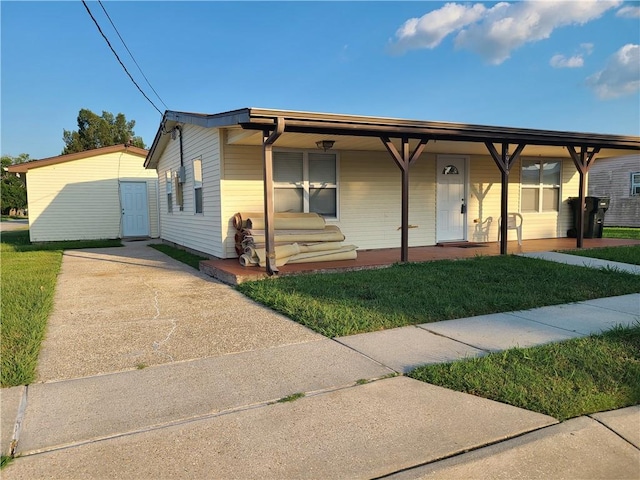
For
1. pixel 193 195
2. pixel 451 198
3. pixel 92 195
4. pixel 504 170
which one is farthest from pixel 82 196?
pixel 504 170

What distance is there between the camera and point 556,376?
3258 millimetres

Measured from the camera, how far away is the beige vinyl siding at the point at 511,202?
1168cm

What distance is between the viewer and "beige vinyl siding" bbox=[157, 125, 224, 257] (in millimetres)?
9047

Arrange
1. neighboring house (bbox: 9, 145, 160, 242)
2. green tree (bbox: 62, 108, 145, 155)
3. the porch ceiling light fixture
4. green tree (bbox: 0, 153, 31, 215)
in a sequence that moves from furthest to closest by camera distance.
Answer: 1. green tree (bbox: 0, 153, 31, 215)
2. green tree (bbox: 62, 108, 145, 155)
3. neighboring house (bbox: 9, 145, 160, 242)
4. the porch ceiling light fixture

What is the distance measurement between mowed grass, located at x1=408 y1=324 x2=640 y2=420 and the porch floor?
408 centimetres

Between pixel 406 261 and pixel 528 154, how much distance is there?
618 cm

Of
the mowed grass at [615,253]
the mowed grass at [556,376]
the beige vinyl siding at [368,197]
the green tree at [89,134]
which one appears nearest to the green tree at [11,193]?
the green tree at [89,134]

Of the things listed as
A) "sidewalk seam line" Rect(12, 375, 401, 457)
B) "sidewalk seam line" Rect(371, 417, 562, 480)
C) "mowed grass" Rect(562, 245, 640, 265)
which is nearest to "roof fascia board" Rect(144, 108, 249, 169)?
"sidewalk seam line" Rect(12, 375, 401, 457)

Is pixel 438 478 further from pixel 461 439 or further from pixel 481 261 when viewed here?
pixel 481 261

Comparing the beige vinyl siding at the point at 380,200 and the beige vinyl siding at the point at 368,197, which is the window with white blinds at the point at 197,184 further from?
the beige vinyl siding at the point at 380,200

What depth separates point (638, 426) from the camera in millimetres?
2629

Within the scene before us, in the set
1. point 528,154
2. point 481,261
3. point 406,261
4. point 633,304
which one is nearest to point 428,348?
point 633,304

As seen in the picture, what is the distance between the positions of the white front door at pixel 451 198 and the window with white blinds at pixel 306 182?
299 cm

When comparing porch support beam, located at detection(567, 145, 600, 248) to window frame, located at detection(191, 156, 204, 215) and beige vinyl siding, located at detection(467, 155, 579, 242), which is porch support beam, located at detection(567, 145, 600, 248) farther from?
window frame, located at detection(191, 156, 204, 215)
